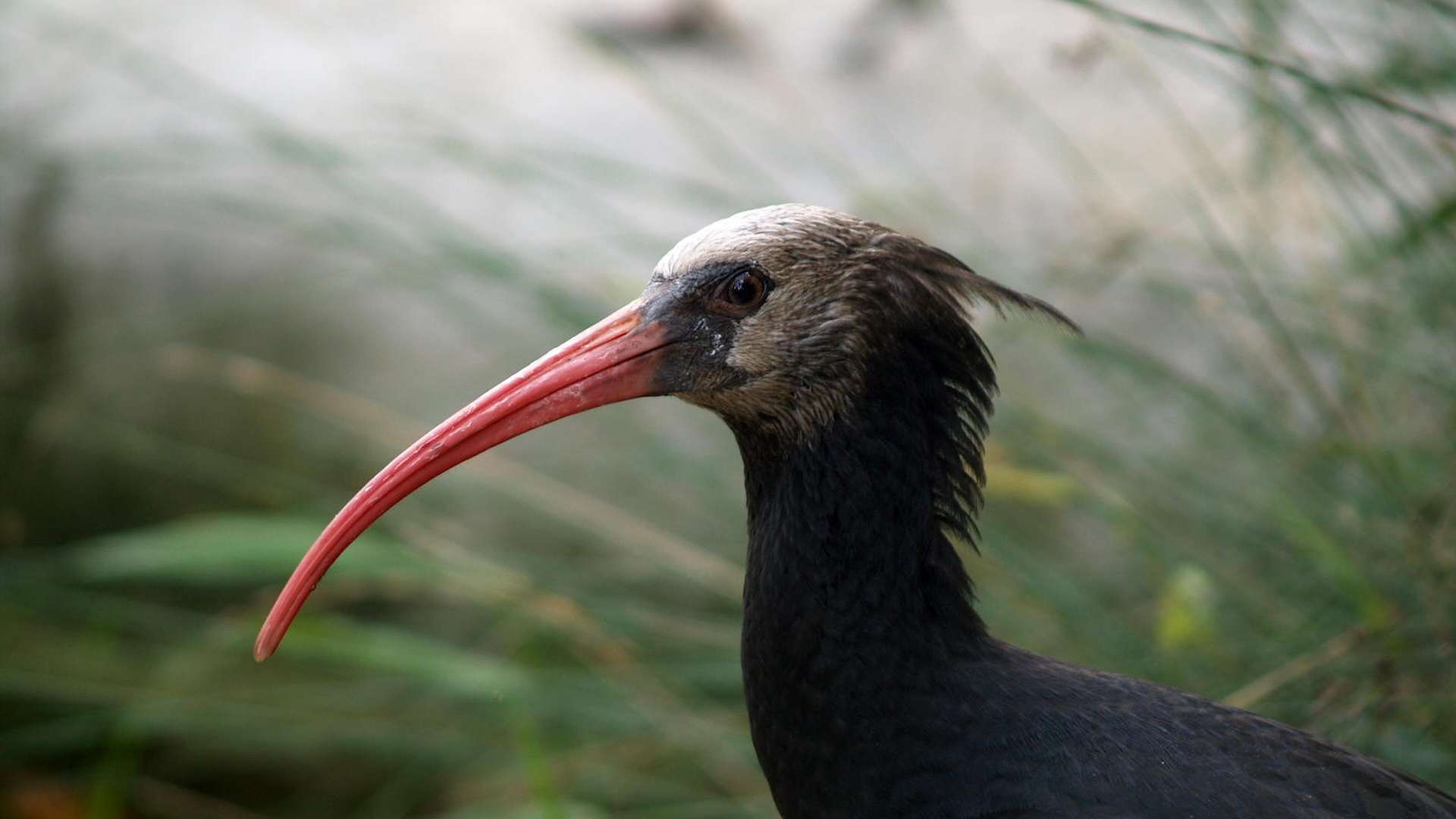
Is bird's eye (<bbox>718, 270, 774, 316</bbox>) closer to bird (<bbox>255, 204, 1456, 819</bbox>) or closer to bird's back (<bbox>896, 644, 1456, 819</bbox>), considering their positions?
bird (<bbox>255, 204, 1456, 819</bbox>)

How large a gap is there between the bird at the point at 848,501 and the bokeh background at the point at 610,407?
0.45 m

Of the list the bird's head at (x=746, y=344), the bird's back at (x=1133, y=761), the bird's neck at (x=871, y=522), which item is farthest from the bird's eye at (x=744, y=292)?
the bird's back at (x=1133, y=761)

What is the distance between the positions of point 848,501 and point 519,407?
0.38m

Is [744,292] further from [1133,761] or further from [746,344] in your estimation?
[1133,761]

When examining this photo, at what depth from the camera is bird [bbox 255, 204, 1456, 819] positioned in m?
1.58

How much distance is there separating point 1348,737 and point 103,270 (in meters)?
3.52

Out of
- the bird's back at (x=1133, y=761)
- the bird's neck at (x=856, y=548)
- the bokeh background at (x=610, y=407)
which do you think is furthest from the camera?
the bokeh background at (x=610, y=407)

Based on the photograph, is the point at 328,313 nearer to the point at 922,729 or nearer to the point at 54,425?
the point at 54,425

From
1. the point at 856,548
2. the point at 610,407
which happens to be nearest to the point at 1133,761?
the point at 856,548

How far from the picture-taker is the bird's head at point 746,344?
1635 millimetres

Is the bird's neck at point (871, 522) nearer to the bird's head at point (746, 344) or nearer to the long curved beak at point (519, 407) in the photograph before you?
the bird's head at point (746, 344)

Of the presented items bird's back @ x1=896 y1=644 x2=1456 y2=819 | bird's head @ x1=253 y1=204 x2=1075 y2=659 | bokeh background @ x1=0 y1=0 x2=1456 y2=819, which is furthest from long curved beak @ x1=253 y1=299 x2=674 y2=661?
bokeh background @ x1=0 y1=0 x2=1456 y2=819

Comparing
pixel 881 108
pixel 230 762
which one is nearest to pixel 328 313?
pixel 230 762

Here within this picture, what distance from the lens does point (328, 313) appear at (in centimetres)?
413
